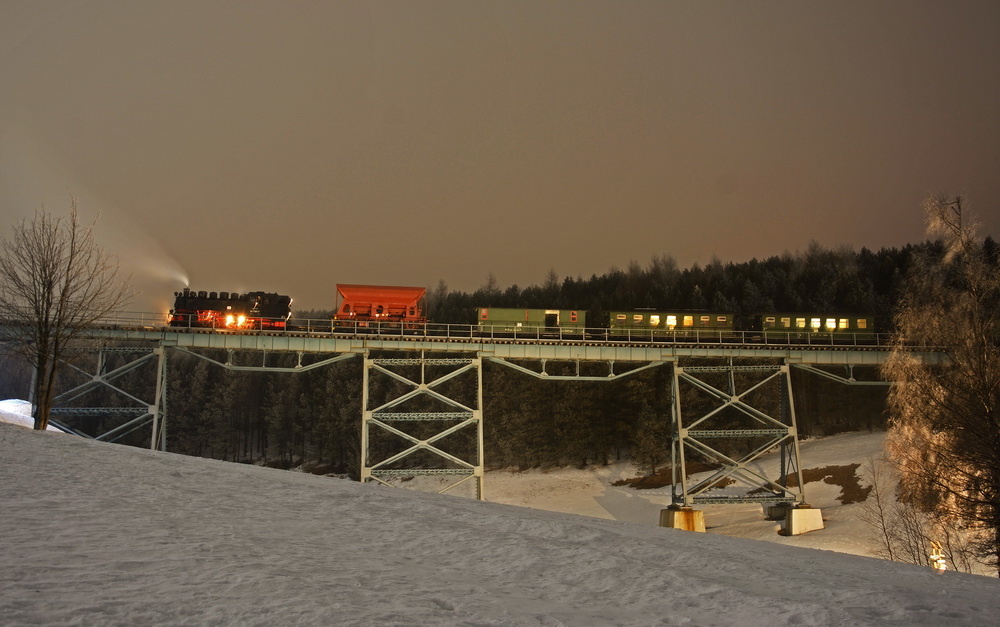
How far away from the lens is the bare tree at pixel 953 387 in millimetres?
18438

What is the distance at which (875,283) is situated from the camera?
9281cm

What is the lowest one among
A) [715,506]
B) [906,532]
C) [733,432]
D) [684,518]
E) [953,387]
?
[715,506]

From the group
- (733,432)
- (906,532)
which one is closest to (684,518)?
(733,432)

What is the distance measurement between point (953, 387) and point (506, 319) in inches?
1167

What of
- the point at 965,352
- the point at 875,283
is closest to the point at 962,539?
the point at 965,352

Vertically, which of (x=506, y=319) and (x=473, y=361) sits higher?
(x=506, y=319)

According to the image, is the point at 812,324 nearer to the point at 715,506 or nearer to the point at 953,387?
the point at 715,506

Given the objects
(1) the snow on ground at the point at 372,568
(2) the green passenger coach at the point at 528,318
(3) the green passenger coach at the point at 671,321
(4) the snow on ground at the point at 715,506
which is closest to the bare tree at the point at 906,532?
(4) the snow on ground at the point at 715,506

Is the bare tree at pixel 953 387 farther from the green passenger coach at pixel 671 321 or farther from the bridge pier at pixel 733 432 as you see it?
the green passenger coach at pixel 671 321

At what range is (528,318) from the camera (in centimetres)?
4694

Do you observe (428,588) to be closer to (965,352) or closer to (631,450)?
(965,352)

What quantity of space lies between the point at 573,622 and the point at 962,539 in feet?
97.7

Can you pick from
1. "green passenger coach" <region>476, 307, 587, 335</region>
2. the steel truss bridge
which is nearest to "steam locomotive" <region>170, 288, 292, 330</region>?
the steel truss bridge

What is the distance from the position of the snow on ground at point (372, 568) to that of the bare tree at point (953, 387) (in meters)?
7.54
